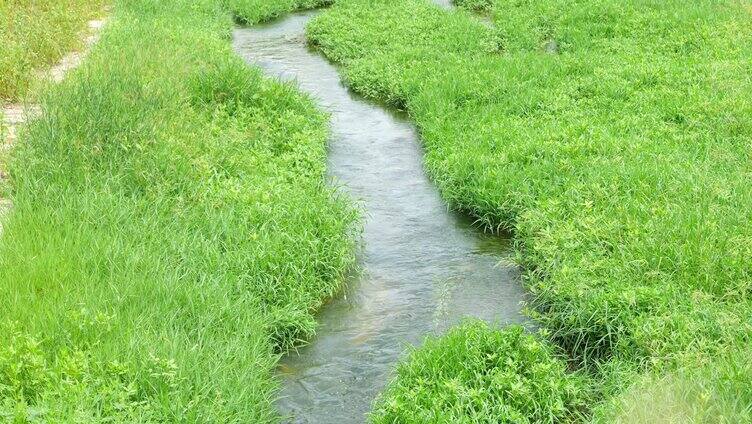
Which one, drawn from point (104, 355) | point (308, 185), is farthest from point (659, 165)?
point (104, 355)

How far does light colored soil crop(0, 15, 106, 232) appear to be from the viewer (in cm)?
774

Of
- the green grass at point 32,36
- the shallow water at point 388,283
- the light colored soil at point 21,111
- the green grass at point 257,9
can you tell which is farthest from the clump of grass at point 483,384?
the green grass at point 257,9

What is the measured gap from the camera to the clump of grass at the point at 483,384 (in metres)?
5.30

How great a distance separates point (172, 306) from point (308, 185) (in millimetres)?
3021

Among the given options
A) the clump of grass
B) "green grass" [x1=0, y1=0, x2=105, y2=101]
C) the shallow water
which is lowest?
the shallow water

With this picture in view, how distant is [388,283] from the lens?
7504 mm

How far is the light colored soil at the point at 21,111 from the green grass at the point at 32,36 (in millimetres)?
138

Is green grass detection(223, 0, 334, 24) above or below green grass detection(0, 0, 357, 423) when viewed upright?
above

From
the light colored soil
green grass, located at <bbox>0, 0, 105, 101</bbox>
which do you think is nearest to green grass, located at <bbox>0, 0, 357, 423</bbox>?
the light colored soil

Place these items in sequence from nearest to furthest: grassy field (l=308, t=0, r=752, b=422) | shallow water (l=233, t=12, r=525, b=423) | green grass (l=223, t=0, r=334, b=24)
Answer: grassy field (l=308, t=0, r=752, b=422) < shallow water (l=233, t=12, r=525, b=423) < green grass (l=223, t=0, r=334, b=24)

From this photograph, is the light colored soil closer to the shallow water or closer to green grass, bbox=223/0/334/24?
the shallow water

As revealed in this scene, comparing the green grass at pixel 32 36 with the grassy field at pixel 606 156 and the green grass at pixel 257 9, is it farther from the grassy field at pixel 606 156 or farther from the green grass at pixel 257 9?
the grassy field at pixel 606 156

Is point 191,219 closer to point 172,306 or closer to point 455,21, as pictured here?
point 172,306

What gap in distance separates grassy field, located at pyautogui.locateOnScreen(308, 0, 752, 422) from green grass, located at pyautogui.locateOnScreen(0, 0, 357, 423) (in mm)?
1414
